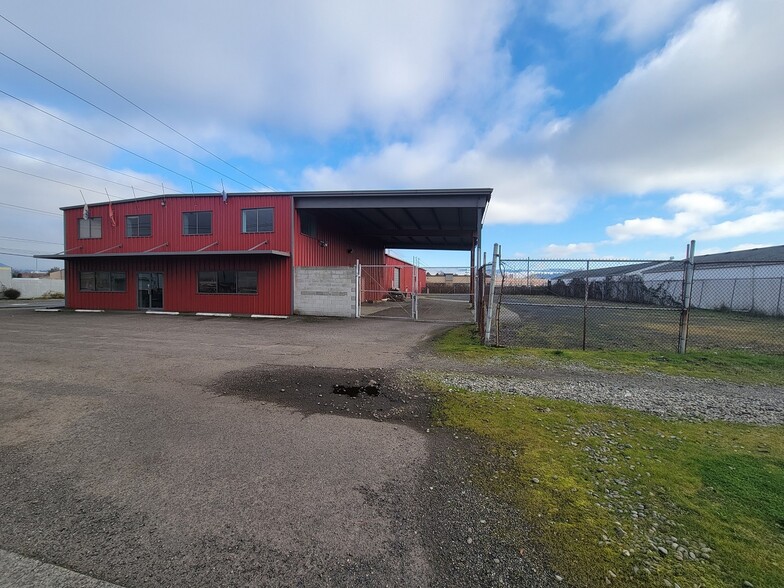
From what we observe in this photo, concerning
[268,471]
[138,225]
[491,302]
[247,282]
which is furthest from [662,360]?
[138,225]

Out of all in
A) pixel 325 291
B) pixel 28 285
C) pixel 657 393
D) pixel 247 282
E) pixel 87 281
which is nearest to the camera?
pixel 657 393

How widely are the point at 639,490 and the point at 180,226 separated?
22261 millimetres

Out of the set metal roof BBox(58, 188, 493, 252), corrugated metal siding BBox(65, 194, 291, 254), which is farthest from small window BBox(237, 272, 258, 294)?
metal roof BBox(58, 188, 493, 252)

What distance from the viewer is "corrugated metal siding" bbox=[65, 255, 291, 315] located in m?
18.5

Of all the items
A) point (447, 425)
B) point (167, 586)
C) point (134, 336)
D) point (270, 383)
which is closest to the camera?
point (167, 586)

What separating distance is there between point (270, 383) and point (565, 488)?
4.71m

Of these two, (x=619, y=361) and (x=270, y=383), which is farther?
(x=619, y=361)

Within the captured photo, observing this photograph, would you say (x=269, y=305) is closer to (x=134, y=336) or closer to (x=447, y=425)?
(x=134, y=336)

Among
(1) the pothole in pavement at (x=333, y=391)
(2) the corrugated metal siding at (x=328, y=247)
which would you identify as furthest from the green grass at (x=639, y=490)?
(2) the corrugated metal siding at (x=328, y=247)

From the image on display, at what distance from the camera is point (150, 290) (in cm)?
2094

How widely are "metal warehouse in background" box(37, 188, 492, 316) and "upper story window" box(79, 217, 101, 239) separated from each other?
6 centimetres

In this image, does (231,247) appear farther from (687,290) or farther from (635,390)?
(687,290)

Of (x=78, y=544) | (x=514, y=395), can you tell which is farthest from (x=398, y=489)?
(x=514, y=395)

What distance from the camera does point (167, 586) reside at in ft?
6.90
